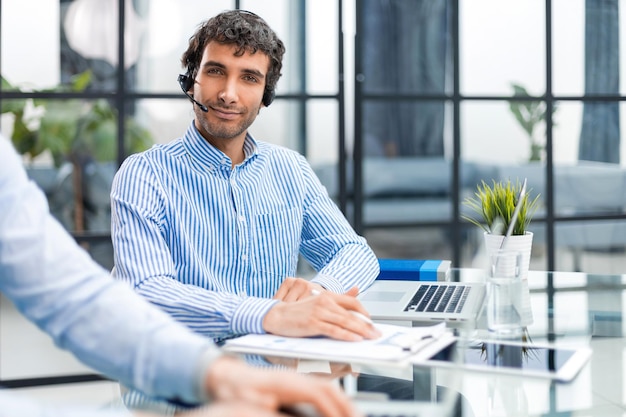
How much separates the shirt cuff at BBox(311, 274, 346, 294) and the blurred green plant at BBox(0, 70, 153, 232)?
2.16 meters

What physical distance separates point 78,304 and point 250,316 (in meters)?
0.49

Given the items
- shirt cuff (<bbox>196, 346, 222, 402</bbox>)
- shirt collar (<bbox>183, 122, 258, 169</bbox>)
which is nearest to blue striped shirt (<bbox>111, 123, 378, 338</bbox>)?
shirt collar (<bbox>183, 122, 258, 169</bbox>)

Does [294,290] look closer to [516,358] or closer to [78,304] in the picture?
[516,358]

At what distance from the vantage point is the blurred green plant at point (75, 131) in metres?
3.81

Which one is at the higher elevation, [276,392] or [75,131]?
[75,131]

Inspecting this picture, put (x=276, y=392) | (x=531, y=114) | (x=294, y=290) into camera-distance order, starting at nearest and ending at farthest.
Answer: (x=276, y=392), (x=294, y=290), (x=531, y=114)

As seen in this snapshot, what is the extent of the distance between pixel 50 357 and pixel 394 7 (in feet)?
8.08

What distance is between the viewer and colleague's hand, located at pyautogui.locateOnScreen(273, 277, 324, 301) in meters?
1.67

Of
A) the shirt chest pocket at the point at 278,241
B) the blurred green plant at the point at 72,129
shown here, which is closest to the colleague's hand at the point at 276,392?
the shirt chest pocket at the point at 278,241

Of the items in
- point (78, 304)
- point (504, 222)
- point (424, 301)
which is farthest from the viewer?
point (504, 222)

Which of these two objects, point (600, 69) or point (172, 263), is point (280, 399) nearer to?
point (172, 263)

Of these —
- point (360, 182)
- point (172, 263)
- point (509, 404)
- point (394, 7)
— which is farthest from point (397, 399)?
point (394, 7)

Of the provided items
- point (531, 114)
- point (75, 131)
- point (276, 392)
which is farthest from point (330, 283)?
point (531, 114)

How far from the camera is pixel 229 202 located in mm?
2078
